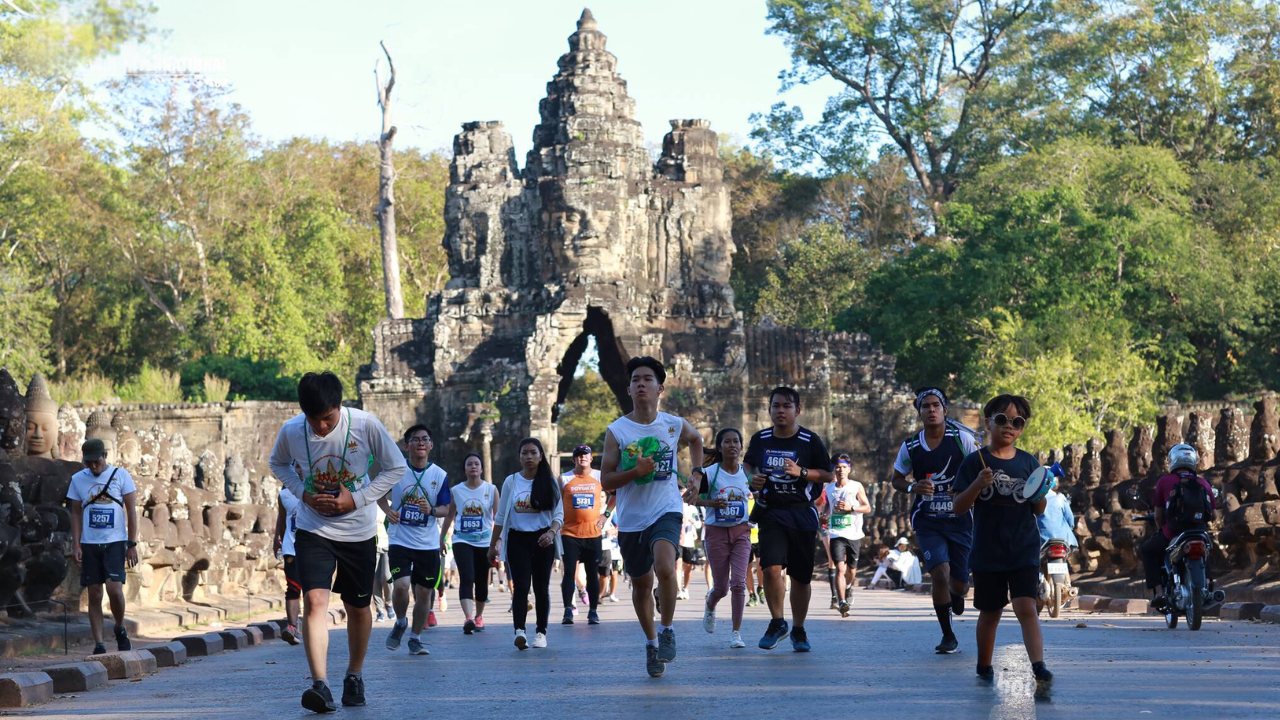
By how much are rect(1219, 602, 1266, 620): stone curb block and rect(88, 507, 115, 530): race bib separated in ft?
33.5

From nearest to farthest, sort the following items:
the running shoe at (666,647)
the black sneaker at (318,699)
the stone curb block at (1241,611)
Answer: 1. the black sneaker at (318,699)
2. the running shoe at (666,647)
3. the stone curb block at (1241,611)

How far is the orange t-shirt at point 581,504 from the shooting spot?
53.0ft

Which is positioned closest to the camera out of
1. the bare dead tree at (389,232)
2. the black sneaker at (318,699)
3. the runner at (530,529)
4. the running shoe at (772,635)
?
the black sneaker at (318,699)

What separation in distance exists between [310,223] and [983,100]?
25.3 meters

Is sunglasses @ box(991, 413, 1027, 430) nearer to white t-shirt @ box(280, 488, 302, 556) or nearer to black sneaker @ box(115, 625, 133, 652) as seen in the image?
white t-shirt @ box(280, 488, 302, 556)

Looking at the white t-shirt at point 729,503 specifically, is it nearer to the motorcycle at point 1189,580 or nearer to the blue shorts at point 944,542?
the blue shorts at point 944,542

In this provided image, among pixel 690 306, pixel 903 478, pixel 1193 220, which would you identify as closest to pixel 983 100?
pixel 1193 220

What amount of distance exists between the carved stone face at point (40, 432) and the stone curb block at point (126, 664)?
4.38 metres

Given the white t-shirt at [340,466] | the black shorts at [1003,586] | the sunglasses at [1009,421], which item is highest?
the sunglasses at [1009,421]

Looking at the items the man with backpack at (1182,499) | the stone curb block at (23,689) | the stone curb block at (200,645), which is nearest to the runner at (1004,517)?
the man with backpack at (1182,499)

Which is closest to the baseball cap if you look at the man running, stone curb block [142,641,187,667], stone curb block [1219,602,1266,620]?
stone curb block [142,641,187,667]

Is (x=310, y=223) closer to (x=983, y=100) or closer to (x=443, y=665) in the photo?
(x=983, y=100)

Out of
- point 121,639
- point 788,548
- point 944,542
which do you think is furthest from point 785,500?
point 121,639

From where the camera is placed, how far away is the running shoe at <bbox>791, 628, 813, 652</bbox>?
12172 mm
